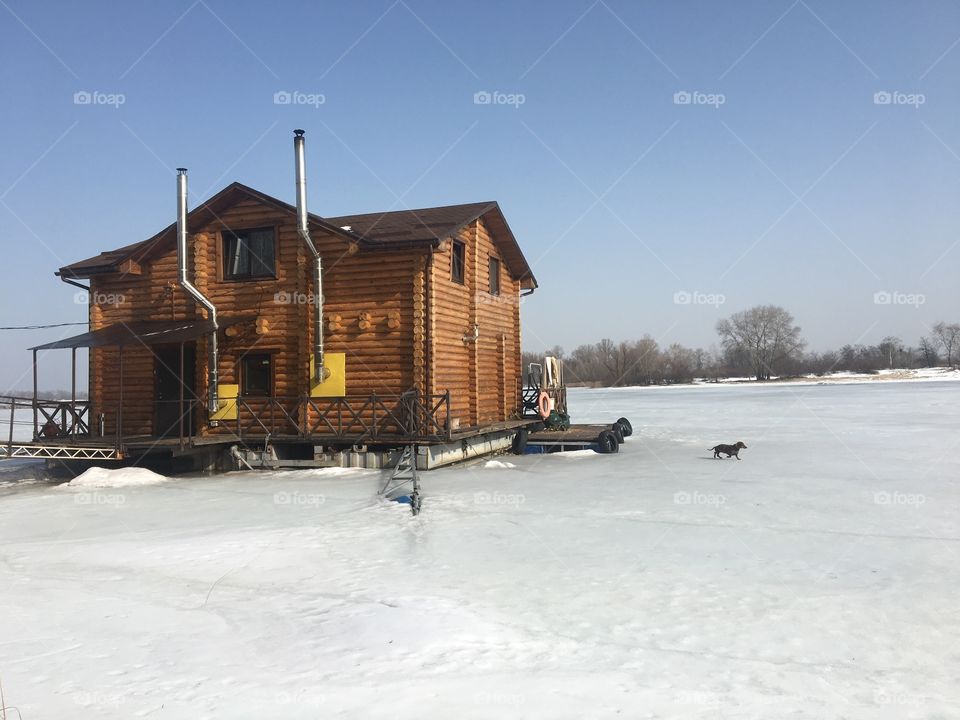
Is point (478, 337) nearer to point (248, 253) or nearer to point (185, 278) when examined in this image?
point (248, 253)

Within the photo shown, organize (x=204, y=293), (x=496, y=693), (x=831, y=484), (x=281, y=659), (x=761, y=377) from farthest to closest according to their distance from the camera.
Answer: (x=761, y=377) < (x=204, y=293) < (x=831, y=484) < (x=281, y=659) < (x=496, y=693)

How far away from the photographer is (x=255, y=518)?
33.1 ft

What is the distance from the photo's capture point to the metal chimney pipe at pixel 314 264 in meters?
15.6

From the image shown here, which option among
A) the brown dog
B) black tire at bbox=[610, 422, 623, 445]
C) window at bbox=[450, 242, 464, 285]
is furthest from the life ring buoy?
the brown dog

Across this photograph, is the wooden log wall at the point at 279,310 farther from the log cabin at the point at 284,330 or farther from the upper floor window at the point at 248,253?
the upper floor window at the point at 248,253

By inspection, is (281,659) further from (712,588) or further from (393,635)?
(712,588)

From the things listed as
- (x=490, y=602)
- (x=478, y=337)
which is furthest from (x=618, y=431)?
(x=490, y=602)

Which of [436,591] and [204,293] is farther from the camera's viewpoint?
[204,293]

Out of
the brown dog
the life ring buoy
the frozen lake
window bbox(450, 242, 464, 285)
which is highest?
window bbox(450, 242, 464, 285)

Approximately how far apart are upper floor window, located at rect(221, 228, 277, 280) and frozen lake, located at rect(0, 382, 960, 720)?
6.21m

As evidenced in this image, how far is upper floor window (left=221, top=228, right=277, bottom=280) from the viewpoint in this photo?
16.8 meters

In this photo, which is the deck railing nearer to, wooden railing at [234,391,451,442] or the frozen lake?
wooden railing at [234,391,451,442]

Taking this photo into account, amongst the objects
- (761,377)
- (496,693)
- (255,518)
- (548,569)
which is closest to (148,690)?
(496,693)

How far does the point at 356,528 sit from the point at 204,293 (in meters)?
9.88
